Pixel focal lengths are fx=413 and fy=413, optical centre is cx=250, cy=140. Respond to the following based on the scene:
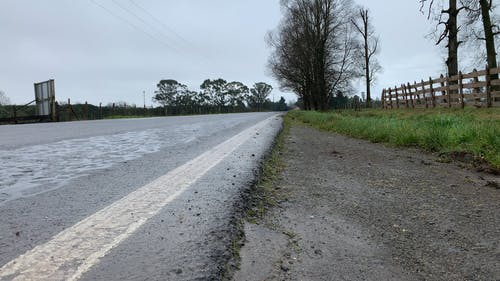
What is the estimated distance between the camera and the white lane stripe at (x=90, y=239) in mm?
1842

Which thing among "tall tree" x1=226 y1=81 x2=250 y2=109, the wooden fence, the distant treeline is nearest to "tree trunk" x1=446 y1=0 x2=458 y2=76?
the wooden fence

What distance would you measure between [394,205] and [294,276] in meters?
1.69

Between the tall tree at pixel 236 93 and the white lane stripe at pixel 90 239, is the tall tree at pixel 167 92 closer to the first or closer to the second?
the tall tree at pixel 236 93

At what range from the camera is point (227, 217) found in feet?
8.98

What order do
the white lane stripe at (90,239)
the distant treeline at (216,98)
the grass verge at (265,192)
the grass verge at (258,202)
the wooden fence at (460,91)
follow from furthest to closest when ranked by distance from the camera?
the distant treeline at (216,98) < the wooden fence at (460,91) < the grass verge at (265,192) < the grass verge at (258,202) < the white lane stripe at (90,239)

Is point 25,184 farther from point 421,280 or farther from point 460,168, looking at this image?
point 460,168

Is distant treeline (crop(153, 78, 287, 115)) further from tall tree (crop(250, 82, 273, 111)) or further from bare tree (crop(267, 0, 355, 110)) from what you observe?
bare tree (crop(267, 0, 355, 110))

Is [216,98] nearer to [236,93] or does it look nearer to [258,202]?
[236,93]

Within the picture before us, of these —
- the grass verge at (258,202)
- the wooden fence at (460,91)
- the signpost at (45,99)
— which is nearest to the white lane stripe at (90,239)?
the grass verge at (258,202)

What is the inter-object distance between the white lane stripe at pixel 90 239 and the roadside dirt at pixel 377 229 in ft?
2.37

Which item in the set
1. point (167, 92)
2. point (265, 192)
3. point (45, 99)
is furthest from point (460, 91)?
point (167, 92)

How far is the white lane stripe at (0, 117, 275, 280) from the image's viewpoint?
184 centimetres

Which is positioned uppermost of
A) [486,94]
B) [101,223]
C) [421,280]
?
[486,94]

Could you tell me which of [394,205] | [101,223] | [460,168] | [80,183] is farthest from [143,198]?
[460,168]
